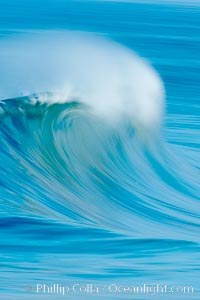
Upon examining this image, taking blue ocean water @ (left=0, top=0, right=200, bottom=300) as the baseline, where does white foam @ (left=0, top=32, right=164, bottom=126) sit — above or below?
above

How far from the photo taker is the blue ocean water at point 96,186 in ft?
30.3

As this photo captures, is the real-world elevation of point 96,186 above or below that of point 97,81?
below

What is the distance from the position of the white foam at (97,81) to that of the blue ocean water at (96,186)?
0.12ft

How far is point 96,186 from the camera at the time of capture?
529 inches

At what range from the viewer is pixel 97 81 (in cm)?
1742

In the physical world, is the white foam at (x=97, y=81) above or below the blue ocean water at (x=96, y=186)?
above

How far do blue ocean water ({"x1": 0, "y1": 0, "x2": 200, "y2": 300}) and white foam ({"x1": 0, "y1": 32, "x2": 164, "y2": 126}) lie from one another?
0.04 metres

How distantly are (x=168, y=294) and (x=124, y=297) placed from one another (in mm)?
444

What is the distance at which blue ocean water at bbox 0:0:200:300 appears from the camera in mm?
9250

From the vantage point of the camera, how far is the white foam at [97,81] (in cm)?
1647

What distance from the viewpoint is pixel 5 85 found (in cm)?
1852

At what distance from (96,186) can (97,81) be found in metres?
4.31

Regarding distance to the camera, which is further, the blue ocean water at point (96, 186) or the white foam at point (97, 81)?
the white foam at point (97, 81)

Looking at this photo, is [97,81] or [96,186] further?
[97,81]
